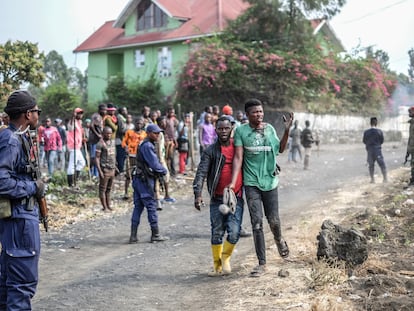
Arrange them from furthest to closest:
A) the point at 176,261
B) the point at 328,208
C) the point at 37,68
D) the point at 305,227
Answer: the point at 37,68
the point at 328,208
the point at 305,227
the point at 176,261

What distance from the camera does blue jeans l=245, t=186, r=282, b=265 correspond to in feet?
21.0

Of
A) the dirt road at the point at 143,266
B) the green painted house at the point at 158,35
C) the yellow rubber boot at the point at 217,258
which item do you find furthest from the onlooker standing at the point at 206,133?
the green painted house at the point at 158,35

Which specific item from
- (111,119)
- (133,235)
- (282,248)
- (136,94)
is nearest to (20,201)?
(282,248)

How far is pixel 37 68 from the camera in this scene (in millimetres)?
12812

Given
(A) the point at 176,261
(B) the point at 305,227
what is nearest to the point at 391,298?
(A) the point at 176,261

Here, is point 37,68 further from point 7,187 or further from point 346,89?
point 346,89

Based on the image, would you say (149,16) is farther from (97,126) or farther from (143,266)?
(143,266)

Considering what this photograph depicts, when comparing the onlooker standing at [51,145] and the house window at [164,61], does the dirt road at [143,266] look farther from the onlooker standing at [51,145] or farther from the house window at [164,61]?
the house window at [164,61]

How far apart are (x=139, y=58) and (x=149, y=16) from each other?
234cm

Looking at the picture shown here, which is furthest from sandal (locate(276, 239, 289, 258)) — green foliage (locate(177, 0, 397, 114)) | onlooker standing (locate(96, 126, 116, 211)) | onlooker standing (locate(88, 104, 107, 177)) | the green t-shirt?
green foliage (locate(177, 0, 397, 114))

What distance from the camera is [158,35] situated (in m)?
29.2

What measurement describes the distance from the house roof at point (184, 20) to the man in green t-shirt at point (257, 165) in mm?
20808

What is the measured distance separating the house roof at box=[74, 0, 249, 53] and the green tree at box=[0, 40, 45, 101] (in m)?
14.9

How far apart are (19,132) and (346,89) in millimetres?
28318
